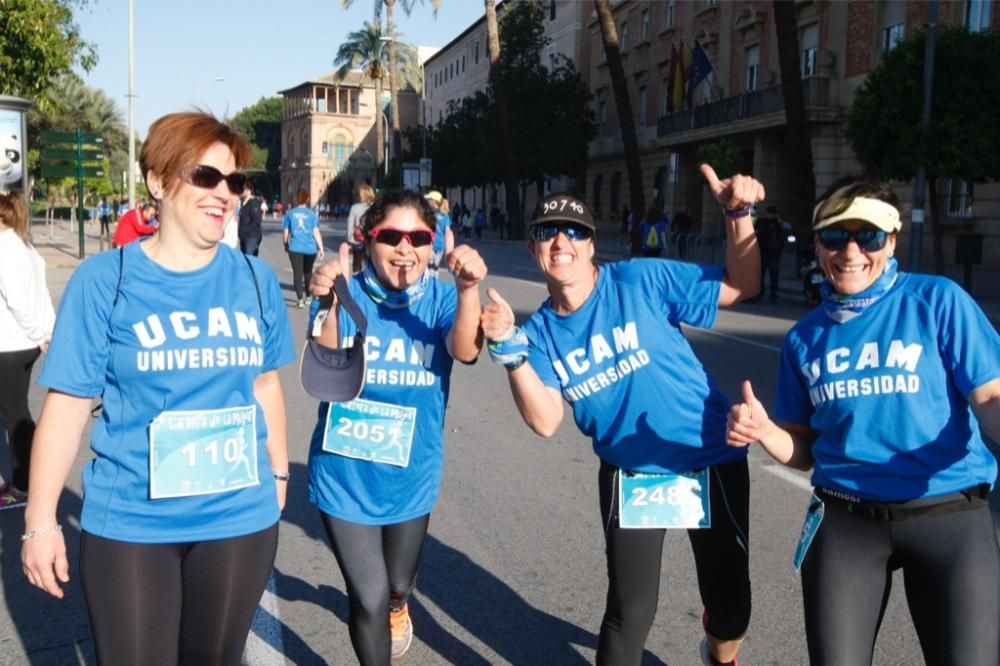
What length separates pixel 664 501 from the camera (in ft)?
10.2

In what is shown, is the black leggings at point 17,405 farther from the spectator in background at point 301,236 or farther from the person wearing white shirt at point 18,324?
the spectator in background at point 301,236

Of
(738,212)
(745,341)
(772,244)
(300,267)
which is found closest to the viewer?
(738,212)

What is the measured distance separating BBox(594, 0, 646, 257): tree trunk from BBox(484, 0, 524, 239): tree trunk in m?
9.13

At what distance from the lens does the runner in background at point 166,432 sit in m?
2.37

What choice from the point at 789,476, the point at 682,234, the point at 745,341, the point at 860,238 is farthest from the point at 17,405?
the point at 682,234

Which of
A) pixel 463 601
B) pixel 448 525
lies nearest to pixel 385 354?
pixel 463 601

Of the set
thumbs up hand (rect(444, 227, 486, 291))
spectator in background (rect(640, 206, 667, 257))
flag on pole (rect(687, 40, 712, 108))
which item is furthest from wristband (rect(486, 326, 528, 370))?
flag on pole (rect(687, 40, 712, 108))

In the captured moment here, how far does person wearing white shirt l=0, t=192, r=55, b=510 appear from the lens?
5258 millimetres

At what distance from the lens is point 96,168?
2352 centimetres

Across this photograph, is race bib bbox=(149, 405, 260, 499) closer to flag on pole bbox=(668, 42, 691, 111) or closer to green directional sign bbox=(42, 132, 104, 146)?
green directional sign bbox=(42, 132, 104, 146)

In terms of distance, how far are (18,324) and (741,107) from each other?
3137cm

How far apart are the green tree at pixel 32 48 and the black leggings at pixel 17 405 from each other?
1353cm

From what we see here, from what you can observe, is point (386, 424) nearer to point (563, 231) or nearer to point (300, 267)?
point (563, 231)

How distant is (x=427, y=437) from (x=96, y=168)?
22.6 m
